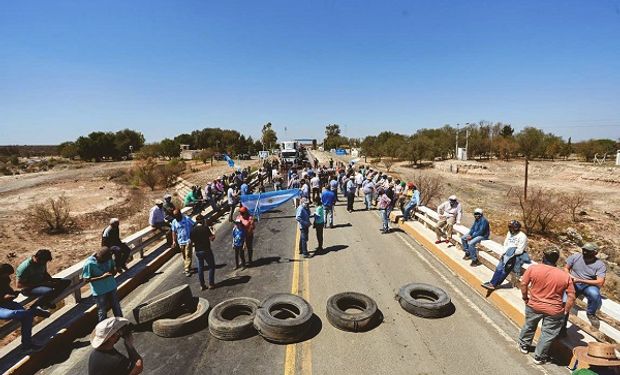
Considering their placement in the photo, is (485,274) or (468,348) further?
(485,274)

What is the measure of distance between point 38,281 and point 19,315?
100cm

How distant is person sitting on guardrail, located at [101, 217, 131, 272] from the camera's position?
849 centimetres

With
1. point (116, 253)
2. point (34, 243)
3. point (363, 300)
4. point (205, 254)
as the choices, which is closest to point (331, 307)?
point (363, 300)

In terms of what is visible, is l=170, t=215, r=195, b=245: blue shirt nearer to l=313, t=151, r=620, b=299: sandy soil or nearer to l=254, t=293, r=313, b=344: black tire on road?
l=254, t=293, r=313, b=344: black tire on road

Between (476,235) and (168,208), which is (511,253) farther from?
(168,208)

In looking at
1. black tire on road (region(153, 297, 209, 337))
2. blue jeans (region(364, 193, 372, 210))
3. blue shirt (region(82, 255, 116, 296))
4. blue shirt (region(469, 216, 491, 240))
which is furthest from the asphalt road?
blue jeans (region(364, 193, 372, 210))

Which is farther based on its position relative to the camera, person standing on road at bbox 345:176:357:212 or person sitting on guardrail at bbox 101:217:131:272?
person standing on road at bbox 345:176:357:212

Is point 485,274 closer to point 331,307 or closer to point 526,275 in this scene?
point 526,275

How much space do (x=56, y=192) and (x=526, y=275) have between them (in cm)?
4584

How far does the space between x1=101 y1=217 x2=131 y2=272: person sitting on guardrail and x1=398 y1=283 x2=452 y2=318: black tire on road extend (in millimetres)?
7370

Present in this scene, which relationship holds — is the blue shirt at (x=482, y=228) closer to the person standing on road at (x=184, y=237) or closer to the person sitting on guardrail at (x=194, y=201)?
the person standing on road at (x=184, y=237)

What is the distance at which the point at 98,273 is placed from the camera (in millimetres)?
6293

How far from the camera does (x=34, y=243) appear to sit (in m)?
16.8

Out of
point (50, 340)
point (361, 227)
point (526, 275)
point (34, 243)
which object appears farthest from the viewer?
point (34, 243)
